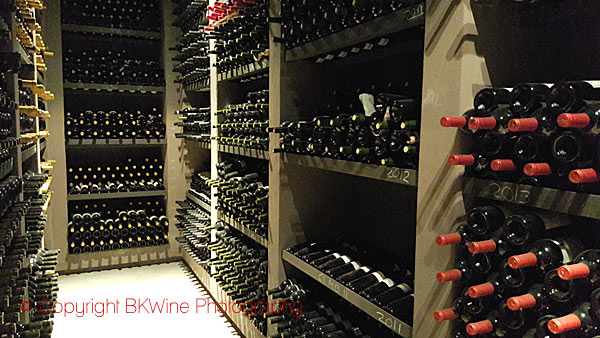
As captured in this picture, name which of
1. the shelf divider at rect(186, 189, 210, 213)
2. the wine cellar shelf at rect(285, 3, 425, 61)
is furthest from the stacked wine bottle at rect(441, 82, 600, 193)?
the shelf divider at rect(186, 189, 210, 213)

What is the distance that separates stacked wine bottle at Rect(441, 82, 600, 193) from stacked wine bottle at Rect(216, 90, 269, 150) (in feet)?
5.21

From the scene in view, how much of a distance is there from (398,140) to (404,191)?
73cm

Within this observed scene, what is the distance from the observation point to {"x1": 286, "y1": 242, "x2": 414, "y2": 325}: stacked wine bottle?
5.61 feet

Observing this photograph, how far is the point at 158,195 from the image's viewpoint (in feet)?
16.5

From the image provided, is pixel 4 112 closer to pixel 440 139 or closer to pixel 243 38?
pixel 243 38

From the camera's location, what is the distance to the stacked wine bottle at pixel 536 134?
997 mm

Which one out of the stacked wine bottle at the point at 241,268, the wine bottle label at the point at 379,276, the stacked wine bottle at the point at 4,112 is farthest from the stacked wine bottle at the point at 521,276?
the stacked wine bottle at the point at 4,112

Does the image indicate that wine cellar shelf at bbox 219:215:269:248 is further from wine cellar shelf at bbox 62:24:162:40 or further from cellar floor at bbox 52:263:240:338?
wine cellar shelf at bbox 62:24:162:40

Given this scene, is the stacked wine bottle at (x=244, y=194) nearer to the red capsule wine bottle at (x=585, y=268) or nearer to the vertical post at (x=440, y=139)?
the vertical post at (x=440, y=139)

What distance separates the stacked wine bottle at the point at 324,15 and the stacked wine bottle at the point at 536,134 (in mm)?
531

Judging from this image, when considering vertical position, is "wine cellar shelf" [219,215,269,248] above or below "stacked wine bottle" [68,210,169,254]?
above

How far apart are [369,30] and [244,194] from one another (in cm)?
158

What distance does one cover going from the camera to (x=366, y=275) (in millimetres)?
1946

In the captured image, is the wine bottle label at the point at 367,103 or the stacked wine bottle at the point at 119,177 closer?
the wine bottle label at the point at 367,103
